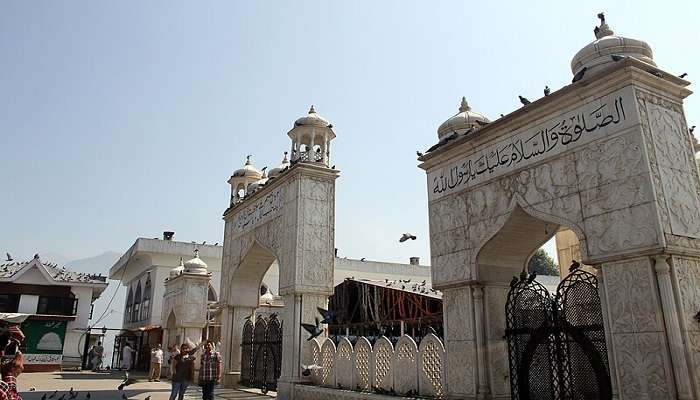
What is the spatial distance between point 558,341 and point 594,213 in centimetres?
172

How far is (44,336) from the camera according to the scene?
80.9 feet

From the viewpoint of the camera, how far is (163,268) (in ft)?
93.1

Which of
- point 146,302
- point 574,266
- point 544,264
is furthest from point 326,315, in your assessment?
point 544,264

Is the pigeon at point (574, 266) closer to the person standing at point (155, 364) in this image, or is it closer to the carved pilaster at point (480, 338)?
the carved pilaster at point (480, 338)

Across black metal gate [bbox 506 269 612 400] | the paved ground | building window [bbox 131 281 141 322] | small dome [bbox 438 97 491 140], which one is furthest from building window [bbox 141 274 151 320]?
black metal gate [bbox 506 269 612 400]

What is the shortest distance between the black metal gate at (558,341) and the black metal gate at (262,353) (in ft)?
22.6

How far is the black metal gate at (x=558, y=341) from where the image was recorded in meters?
6.06

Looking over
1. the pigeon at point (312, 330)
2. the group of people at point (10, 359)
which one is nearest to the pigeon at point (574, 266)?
the group of people at point (10, 359)

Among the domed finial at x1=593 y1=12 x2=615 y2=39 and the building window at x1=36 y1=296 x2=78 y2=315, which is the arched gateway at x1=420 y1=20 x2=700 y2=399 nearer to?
the domed finial at x1=593 y1=12 x2=615 y2=39

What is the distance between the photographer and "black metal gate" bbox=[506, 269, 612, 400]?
606 centimetres

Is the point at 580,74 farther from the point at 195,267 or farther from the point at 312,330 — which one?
the point at 195,267

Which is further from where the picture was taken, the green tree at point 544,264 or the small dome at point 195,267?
the green tree at point 544,264

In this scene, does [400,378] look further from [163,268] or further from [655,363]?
[163,268]

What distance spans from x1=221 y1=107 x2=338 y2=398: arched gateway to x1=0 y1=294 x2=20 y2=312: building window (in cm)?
1554
